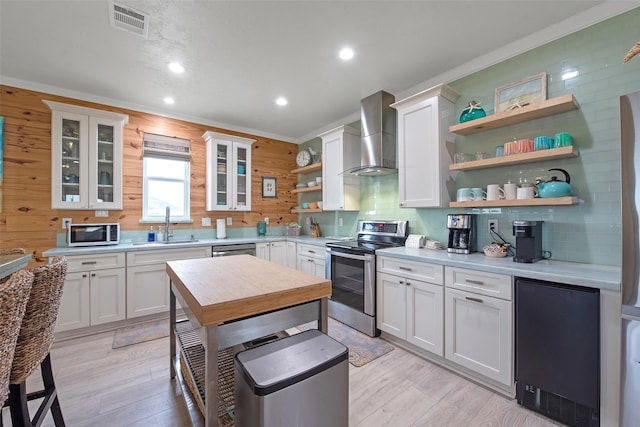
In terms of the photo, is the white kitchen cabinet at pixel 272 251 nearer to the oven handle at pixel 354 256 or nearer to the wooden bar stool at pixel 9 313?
the oven handle at pixel 354 256

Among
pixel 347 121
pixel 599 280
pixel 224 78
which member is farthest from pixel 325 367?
pixel 347 121

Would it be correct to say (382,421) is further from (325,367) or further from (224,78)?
(224,78)

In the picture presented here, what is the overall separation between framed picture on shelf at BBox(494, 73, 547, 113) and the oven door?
1.85 meters

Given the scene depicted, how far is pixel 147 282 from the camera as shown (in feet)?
10.3

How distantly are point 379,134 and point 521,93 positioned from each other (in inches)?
53.9

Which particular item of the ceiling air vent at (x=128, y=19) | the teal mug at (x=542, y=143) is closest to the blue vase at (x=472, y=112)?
the teal mug at (x=542, y=143)

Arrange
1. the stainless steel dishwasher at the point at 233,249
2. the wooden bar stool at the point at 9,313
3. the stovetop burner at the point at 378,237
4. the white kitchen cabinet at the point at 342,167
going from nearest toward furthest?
1. the wooden bar stool at the point at 9,313
2. the stovetop burner at the point at 378,237
3. the stainless steel dishwasher at the point at 233,249
4. the white kitchen cabinet at the point at 342,167

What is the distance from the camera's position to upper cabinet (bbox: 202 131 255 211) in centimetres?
398

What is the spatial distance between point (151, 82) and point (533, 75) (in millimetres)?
3803

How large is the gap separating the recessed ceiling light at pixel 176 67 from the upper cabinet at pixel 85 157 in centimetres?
106

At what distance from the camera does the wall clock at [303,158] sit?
4715 millimetres

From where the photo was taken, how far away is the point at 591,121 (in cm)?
196

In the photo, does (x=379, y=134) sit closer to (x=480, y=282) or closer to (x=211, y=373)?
(x=480, y=282)

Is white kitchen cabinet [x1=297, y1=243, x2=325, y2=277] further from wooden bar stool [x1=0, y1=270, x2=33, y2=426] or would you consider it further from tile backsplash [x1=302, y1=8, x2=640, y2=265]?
wooden bar stool [x1=0, y1=270, x2=33, y2=426]
